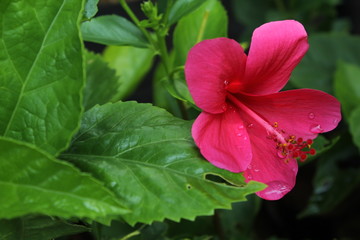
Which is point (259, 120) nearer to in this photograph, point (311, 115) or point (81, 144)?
point (311, 115)

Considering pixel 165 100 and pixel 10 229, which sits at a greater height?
pixel 10 229

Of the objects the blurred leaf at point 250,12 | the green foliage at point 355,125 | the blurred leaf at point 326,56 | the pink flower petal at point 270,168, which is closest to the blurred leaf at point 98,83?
the pink flower petal at point 270,168

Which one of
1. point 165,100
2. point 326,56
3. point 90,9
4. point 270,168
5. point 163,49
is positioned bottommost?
point 326,56

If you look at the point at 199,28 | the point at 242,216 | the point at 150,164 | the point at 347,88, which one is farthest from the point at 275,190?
the point at 347,88

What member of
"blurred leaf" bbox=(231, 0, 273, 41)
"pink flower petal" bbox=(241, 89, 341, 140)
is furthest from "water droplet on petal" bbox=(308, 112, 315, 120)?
"blurred leaf" bbox=(231, 0, 273, 41)

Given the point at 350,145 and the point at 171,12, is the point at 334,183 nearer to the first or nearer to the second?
the point at 350,145

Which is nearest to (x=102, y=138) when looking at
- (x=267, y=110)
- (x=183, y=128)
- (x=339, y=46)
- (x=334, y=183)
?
(x=183, y=128)
